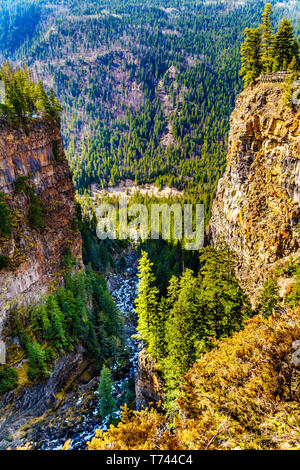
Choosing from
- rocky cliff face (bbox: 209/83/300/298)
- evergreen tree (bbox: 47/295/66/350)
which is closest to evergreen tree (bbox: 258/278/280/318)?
rocky cliff face (bbox: 209/83/300/298)

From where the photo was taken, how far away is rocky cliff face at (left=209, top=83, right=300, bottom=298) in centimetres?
3145

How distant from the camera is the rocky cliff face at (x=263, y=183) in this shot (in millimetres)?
31453

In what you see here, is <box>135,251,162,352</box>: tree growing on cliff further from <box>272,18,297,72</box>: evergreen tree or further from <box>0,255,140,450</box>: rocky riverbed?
<box>272,18,297,72</box>: evergreen tree

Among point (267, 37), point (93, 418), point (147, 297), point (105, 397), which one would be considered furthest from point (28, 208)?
point (267, 37)

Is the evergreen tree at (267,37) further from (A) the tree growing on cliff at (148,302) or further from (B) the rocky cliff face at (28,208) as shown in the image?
(A) the tree growing on cliff at (148,302)

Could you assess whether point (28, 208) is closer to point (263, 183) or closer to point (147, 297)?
point (147, 297)

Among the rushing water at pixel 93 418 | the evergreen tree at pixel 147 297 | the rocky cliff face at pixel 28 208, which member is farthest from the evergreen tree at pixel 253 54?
the rushing water at pixel 93 418

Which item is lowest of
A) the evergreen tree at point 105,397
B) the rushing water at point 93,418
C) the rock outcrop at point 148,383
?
the rushing water at point 93,418

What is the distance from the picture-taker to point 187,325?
77.0ft

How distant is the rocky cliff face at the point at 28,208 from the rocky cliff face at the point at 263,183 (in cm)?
2401

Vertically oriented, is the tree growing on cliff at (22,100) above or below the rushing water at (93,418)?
above

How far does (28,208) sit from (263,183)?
3055 centimetres

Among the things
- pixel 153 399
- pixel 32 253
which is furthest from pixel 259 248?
pixel 32 253

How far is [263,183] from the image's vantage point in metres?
36.7
